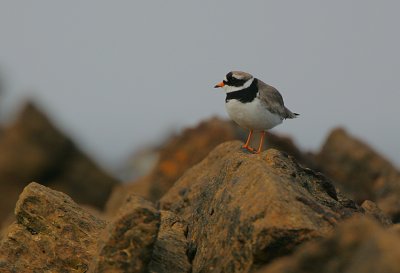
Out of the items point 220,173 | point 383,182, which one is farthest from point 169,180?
point 220,173

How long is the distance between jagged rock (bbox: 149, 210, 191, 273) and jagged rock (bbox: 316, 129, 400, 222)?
42.0 ft

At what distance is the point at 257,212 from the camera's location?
10461 mm

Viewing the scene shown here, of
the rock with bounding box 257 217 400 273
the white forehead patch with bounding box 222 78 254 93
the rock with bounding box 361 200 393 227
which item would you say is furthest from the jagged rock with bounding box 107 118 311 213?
the rock with bounding box 257 217 400 273

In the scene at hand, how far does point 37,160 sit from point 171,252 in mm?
22625

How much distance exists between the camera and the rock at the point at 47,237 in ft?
41.5

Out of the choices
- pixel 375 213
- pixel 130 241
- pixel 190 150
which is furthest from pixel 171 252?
pixel 190 150

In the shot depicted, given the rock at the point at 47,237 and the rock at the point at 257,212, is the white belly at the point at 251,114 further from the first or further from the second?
the rock at the point at 47,237

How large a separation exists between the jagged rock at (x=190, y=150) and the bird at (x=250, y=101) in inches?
416

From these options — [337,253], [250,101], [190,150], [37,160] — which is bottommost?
[37,160]

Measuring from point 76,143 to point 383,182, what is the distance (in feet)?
48.0

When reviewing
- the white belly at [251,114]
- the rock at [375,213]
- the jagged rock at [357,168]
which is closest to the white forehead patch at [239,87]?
the white belly at [251,114]

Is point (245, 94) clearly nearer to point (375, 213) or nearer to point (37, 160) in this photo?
point (375, 213)

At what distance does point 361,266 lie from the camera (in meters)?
7.30

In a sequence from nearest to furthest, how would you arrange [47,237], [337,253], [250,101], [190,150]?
[337,253] < [47,237] < [250,101] < [190,150]
